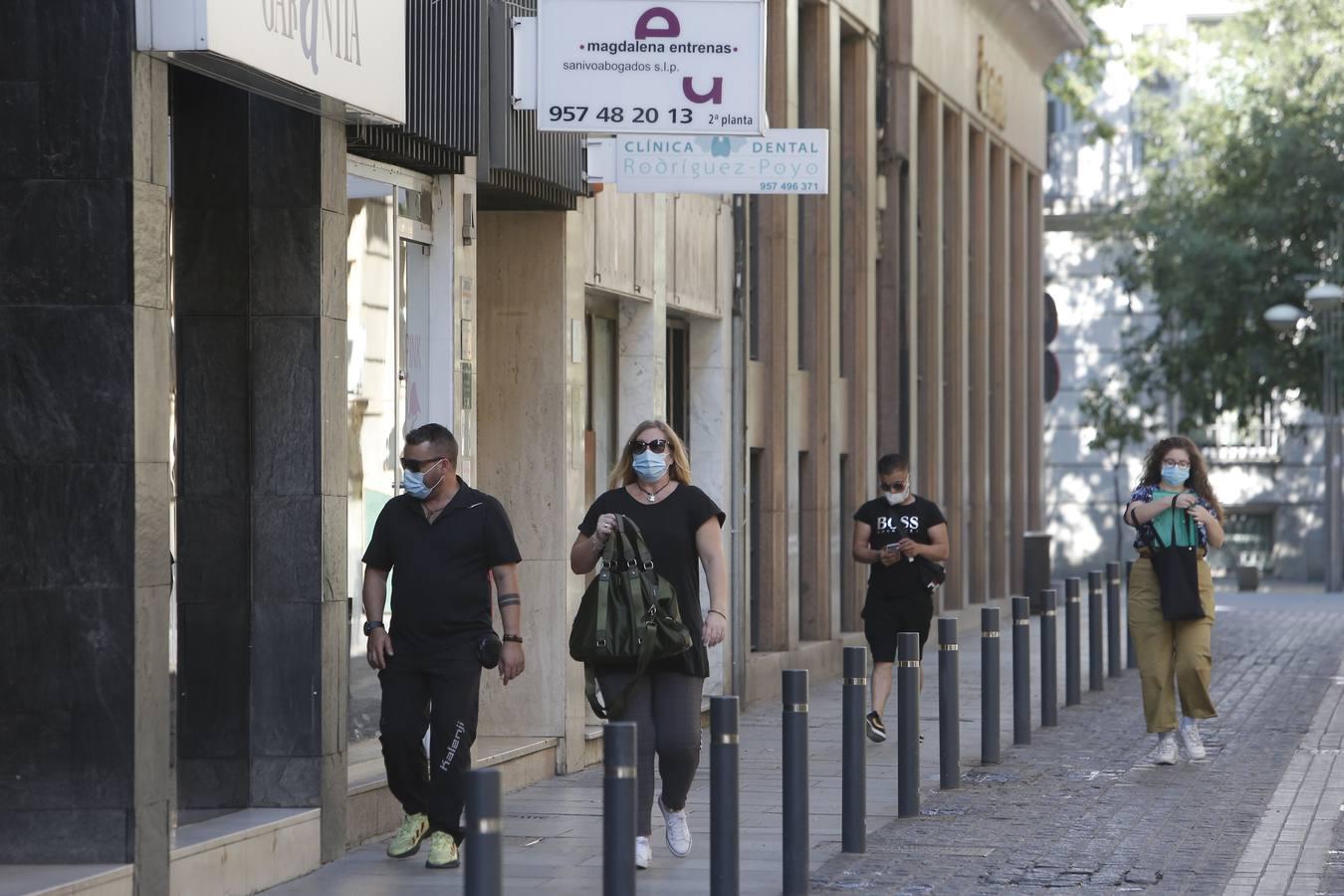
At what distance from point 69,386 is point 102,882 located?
1.72m

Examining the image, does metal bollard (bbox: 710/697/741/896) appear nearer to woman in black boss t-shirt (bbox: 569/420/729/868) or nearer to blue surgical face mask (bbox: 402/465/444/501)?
woman in black boss t-shirt (bbox: 569/420/729/868)

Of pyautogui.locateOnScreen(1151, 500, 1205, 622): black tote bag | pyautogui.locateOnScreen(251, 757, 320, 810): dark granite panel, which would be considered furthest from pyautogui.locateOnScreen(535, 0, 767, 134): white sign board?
Answer: pyautogui.locateOnScreen(1151, 500, 1205, 622): black tote bag

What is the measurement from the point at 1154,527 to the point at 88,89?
7663 millimetres

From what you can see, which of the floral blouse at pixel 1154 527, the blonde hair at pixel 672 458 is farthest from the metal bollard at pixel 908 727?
the floral blouse at pixel 1154 527

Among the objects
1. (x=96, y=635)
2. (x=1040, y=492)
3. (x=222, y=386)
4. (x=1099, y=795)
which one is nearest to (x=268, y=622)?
(x=222, y=386)

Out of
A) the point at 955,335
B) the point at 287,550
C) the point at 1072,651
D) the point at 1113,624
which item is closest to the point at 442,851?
the point at 287,550

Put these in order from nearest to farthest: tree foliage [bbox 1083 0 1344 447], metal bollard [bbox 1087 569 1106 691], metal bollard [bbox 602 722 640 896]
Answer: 1. metal bollard [bbox 602 722 640 896]
2. metal bollard [bbox 1087 569 1106 691]
3. tree foliage [bbox 1083 0 1344 447]

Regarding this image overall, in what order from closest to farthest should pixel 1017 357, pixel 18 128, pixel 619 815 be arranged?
pixel 619 815 → pixel 18 128 → pixel 1017 357

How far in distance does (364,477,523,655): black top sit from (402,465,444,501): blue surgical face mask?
9cm

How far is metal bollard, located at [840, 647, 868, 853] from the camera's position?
404 inches

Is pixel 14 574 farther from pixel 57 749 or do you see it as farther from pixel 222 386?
pixel 222 386

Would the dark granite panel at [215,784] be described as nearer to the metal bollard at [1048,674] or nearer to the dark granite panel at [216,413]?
the dark granite panel at [216,413]

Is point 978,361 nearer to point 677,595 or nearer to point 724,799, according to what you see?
point 677,595

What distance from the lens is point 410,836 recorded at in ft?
34.2
